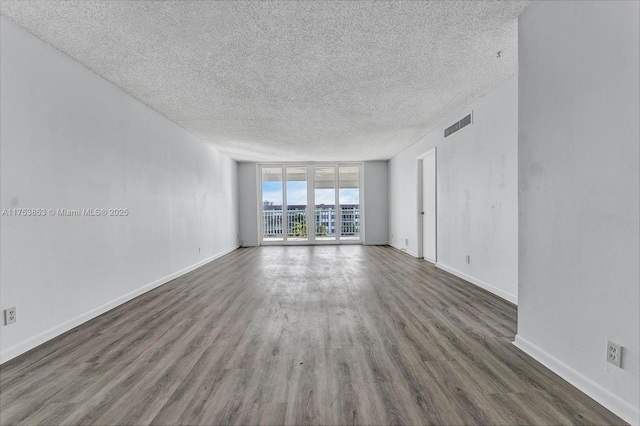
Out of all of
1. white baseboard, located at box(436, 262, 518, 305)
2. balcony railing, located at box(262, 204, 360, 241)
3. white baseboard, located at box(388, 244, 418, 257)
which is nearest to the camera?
white baseboard, located at box(436, 262, 518, 305)

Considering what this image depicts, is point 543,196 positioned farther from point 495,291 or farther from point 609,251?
point 495,291

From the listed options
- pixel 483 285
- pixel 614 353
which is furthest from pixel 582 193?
pixel 483 285

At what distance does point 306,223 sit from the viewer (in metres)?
8.95

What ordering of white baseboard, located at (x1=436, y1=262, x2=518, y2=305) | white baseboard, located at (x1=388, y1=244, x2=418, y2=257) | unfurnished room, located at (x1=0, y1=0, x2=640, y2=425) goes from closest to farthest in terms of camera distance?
unfurnished room, located at (x1=0, y1=0, x2=640, y2=425) < white baseboard, located at (x1=436, y1=262, x2=518, y2=305) < white baseboard, located at (x1=388, y1=244, x2=418, y2=257)

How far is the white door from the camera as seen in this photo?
579 cm

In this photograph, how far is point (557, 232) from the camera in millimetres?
1899

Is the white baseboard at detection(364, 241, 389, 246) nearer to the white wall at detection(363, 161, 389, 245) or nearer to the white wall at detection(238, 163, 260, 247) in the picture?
the white wall at detection(363, 161, 389, 245)

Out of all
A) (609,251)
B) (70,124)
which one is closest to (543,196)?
(609,251)

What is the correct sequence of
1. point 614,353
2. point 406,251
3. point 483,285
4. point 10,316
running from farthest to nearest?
point 406,251, point 483,285, point 10,316, point 614,353

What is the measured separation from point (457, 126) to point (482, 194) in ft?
4.14

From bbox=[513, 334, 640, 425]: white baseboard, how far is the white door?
3646 mm

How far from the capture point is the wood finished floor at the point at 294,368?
1534mm

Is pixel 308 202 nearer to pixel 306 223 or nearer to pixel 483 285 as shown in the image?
pixel 306 223

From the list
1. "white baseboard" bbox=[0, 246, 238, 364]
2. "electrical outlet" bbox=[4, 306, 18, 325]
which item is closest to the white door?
"white baseboard" bbox=[0, 246, 238, 364]
